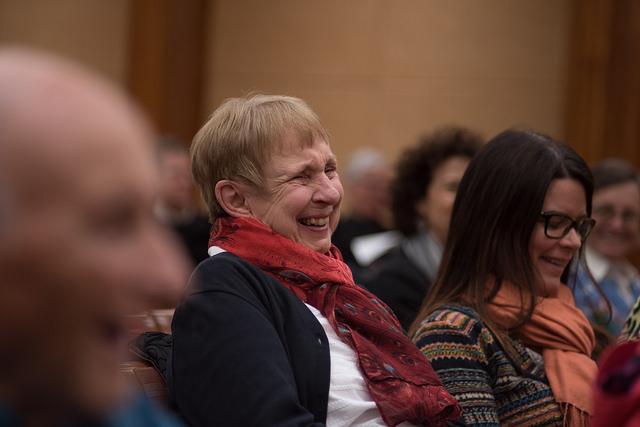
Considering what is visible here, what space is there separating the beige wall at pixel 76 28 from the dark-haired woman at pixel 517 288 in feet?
19.7

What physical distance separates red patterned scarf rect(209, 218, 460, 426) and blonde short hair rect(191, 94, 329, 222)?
0.38 ft

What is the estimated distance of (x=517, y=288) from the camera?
259cm

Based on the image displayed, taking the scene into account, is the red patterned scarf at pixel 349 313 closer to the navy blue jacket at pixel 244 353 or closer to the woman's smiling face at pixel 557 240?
the navy blue jacket at pixel 244 353

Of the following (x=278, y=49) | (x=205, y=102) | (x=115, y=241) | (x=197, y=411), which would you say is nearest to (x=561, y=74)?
(x=278, y=49)

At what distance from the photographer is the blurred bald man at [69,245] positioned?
29.8 inches

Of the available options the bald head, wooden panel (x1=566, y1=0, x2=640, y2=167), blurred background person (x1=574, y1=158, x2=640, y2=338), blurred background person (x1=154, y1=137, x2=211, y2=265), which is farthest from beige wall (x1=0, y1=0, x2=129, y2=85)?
the bald head

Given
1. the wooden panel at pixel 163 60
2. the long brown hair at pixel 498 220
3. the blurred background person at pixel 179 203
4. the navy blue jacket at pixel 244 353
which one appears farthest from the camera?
the wooden panel at pixel 163 60

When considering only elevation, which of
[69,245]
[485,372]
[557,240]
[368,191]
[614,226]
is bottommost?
[368,191]

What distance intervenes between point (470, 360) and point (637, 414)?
35.4 inches

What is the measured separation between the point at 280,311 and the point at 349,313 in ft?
0.64

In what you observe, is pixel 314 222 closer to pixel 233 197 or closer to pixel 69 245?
pixel 233 197

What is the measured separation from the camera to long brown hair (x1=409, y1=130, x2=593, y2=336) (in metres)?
2.58

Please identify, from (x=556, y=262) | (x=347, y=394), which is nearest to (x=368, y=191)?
(x=556, y=262)

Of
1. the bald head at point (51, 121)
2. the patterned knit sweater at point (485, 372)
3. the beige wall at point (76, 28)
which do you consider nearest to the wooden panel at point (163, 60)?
the beige wall at point (76, 28)
